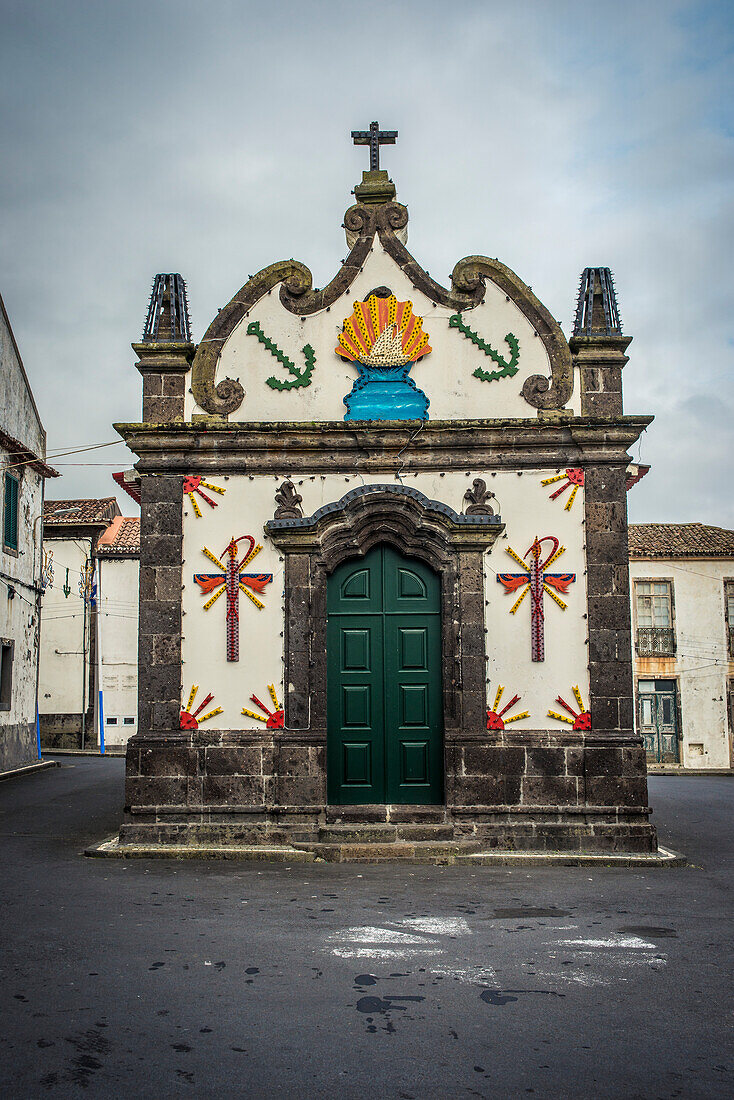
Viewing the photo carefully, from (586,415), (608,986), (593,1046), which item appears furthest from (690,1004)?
(586,415)

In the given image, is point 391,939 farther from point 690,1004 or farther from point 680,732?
point 680,732

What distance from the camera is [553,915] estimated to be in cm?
758

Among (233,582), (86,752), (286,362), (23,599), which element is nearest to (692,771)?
(86,752)

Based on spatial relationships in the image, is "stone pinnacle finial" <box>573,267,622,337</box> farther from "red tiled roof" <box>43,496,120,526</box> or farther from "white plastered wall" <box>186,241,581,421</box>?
"red tiled roof" <box>43,496,120,526</box>

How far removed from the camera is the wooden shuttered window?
1931 cm

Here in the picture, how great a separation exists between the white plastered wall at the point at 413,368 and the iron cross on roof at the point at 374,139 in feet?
5.06

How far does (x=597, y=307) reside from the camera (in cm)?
1126

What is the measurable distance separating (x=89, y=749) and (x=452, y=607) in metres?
22.2

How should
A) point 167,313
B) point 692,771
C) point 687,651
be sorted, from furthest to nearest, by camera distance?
point 687,651, point 692,771, point 167,313

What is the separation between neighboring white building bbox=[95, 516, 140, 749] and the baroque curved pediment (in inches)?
781

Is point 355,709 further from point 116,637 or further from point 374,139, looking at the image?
point 116,637

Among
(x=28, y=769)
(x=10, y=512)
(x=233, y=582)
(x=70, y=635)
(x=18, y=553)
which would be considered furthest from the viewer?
(x=70, y=635)

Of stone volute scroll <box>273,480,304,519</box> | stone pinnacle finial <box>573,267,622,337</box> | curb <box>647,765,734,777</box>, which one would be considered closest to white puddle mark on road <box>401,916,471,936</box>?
stone volute scroll <box>273,480,304,519</box>

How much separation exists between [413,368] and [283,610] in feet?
10.5
